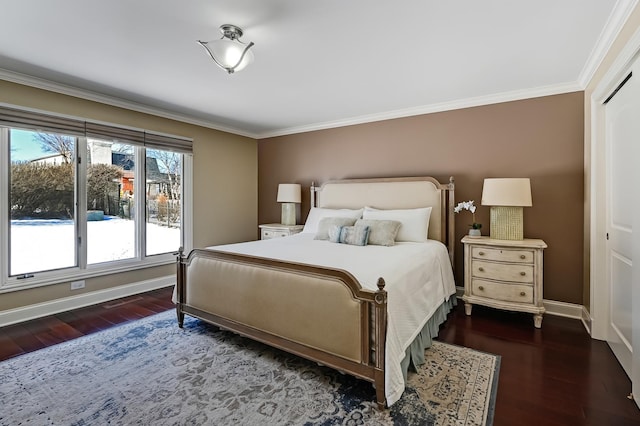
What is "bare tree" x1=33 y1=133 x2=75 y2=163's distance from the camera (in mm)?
3225

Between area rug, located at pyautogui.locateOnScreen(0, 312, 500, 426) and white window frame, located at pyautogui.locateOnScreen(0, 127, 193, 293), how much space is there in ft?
3.67

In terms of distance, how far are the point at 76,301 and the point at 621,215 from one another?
524 centimetres

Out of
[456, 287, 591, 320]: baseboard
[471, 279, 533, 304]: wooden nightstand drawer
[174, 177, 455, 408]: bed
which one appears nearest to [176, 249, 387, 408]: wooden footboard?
[174, 177, 455, 408]: bed

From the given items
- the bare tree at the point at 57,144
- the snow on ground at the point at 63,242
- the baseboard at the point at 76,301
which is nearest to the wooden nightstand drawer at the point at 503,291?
the baseboard at the point at 76,301

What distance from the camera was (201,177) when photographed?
15.4 ft

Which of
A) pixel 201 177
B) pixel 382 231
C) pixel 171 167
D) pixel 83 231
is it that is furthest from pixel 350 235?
pixel 83 231

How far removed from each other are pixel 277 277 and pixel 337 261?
1.56 ft

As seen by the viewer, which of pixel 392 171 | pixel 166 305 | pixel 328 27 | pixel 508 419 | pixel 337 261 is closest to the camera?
pixel 508 419

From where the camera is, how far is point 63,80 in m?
3.09

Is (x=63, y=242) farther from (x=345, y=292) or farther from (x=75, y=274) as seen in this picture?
(x=345, y=292)

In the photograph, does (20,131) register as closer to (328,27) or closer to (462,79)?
(328,27)

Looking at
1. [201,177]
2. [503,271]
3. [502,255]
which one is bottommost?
[503,271]

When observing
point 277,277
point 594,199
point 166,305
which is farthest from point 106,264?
point 594,199

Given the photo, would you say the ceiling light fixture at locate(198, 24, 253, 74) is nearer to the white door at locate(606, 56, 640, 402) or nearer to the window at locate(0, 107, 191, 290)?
the window at locate(0, 107, 191, 290)
